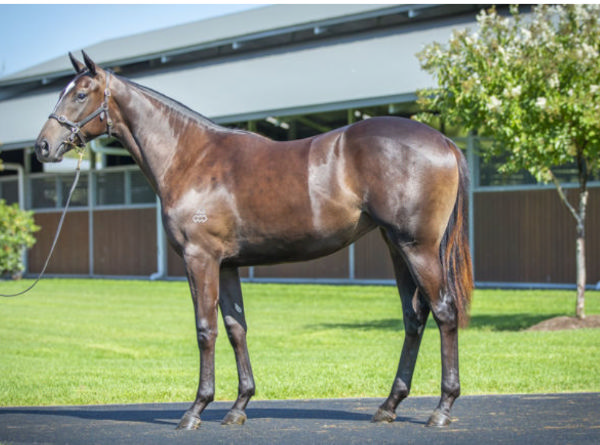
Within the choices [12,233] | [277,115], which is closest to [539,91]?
[277,115]

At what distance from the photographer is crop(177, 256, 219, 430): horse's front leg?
596 cm

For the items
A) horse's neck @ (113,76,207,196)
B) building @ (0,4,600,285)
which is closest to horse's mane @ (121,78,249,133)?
horse's neck @ (113,76,207,196)

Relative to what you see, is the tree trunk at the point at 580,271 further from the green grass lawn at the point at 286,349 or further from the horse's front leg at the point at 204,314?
the horse's front leg at the point at 204,314

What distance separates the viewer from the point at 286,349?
1202cm

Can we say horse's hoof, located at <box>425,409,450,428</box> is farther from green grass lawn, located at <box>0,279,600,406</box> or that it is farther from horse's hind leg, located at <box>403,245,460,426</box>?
green grass lawn, located at <box>0,279,600,406</box>

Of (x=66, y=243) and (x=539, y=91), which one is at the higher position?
(x=539, y=91)

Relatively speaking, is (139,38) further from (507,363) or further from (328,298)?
(507,363)

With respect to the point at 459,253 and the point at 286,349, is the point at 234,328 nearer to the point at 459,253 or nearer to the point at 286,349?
the point at 459,253

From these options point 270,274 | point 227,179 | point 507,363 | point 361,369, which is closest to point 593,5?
point 507,363

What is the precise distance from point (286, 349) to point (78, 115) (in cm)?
648

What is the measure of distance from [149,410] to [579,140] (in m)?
8.55

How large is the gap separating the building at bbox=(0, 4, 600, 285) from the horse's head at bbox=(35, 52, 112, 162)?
13374 mm

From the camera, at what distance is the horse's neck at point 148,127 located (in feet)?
21.0

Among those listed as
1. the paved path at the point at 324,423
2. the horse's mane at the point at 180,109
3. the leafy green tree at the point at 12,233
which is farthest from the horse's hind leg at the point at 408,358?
the leafy green tree at the point at 12,233
